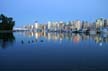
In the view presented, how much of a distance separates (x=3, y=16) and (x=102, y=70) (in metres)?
65.3

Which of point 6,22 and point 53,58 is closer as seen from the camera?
point 53,58

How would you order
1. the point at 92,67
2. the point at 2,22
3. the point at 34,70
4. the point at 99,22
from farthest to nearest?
the point at 99,22 < the point at 2,22 < the point at 92,67 < the point at 34,70

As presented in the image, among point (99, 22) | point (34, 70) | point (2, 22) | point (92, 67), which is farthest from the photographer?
point (99, 22)

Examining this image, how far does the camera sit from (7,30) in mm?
74062

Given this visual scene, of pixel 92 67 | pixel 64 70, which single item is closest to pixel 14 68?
pixel 64 70

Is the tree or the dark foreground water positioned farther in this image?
the tree

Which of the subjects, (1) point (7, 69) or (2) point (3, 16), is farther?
(2) point (3, 16)

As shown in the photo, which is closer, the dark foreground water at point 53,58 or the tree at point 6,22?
the dark foreground water at point 53,58

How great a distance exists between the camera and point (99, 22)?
111 metres

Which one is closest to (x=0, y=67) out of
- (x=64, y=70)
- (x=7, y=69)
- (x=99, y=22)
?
(x=7, y=69)

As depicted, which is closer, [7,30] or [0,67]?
[0,67]

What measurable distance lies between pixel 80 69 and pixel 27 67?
2460mm

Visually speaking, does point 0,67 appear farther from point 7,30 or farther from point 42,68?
point 7,30

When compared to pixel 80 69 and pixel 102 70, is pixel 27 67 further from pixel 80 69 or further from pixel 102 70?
pixel 102 70
